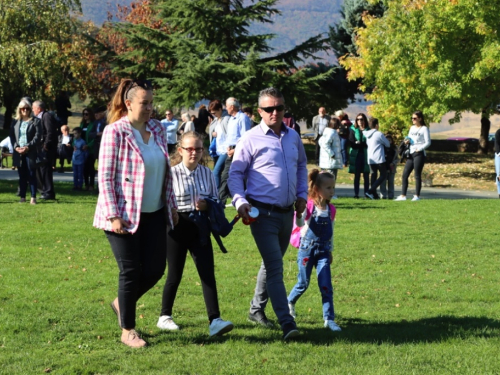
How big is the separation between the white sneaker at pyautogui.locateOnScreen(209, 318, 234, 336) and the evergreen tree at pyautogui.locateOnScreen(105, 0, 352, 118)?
2586 cm

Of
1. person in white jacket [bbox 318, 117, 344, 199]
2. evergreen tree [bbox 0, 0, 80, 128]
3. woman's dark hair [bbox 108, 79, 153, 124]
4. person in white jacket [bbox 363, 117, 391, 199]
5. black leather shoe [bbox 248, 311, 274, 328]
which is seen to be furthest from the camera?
evergreen tree [bbox 0, 0, 80, 128]

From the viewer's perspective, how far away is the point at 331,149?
711 inches

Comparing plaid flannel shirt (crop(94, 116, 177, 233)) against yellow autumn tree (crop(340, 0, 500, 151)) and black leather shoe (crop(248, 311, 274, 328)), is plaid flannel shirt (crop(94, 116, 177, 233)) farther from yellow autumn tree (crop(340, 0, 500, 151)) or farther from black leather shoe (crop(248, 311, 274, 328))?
yellow autumn tree (crop(340, 0, 500, 151))

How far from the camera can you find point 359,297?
348 inches

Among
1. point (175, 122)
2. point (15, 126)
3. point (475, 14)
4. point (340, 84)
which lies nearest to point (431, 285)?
point (15, 126)

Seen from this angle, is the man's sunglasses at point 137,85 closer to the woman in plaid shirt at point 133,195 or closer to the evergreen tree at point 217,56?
the woman in plaid shirt at point 133,195

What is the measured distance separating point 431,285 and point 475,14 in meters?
19.5

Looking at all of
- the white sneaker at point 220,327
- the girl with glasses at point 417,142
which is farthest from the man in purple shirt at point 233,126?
the white sneaker at point 220,327

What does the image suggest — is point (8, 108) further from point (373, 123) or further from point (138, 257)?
point (138, 257)

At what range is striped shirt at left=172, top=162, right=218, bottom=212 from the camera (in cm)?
694

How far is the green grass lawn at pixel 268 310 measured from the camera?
238 inches

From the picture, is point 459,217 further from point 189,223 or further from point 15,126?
point 189,223

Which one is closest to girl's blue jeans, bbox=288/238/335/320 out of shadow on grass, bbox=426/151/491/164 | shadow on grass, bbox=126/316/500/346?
shadow on grass, bbox=126/316/500/346

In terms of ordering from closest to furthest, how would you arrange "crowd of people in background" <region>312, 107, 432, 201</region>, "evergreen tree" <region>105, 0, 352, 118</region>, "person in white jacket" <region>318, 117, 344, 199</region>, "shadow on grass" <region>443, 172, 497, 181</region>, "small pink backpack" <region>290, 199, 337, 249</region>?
"small pink backpack" <region>290, 199, 337, 249</region>
"person in white jacket" <region>318, 117, 344, 199</region>
"crowd of people in background" <region>312, 107, 432, 201</region>
"shadow on grass" <region>443, 172, 497, 181</region>
"evergreen tree" <region>105, 0, 352, 118</region>
